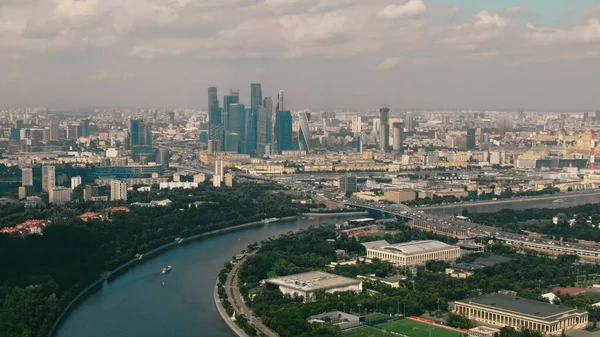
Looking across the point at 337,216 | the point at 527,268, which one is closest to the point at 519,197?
the point at 337,216

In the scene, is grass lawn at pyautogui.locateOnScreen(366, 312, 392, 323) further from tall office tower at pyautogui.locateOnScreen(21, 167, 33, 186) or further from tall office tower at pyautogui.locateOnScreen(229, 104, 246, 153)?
tall office tower at pyautogui.locateOnScreen(229, 104, 246, 153)

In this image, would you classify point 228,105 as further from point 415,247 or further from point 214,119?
point 415,247

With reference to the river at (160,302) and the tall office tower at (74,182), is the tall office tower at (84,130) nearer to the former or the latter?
the tall office tower at (74,182)

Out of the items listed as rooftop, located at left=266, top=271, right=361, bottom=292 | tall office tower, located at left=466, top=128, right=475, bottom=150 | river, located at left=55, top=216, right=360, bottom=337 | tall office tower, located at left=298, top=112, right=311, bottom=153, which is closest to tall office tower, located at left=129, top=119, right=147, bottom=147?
tall office tower, located at left=298, top=112, right=311, bottom=153

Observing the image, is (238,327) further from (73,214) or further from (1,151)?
(1,151)

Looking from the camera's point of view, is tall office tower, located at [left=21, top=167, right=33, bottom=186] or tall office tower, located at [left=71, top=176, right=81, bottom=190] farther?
tall office tower, located at [left=71, top=176, right=81, bottom=190]

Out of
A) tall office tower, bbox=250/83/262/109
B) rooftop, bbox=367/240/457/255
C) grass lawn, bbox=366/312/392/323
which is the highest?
tall office tower, bbox=250/83/262/109
